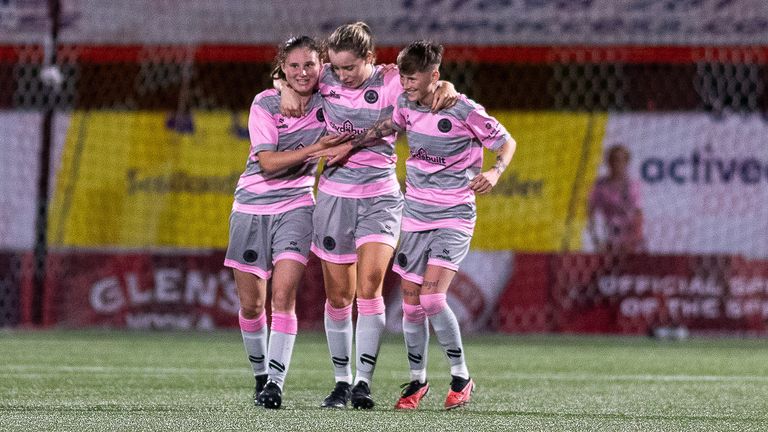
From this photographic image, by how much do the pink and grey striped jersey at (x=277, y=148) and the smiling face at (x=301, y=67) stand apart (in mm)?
149

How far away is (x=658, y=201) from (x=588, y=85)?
1536 mm

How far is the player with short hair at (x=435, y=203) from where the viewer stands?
22.0ft

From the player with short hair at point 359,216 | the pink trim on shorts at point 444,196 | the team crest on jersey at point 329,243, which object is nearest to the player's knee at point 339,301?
the player with short hair at point 359,216

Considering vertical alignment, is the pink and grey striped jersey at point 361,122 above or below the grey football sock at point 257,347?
above

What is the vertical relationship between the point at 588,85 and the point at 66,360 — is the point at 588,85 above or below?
above

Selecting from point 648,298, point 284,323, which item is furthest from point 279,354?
point 648,298

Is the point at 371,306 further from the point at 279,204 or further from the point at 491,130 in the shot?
the point at 491,130

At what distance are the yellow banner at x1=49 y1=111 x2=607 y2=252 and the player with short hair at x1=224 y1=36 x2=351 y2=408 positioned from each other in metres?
6.83

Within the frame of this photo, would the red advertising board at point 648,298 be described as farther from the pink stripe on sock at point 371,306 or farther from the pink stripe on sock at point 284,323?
the pink stripe on sock at point 284,323

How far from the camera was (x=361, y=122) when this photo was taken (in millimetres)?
6711

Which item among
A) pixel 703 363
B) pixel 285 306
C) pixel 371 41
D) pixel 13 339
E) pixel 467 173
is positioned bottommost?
pixel 13 339

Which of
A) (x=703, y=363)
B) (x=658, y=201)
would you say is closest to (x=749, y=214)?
(x=658, y=201)

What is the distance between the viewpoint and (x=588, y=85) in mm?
14578

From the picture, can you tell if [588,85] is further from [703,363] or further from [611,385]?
[611,385]
